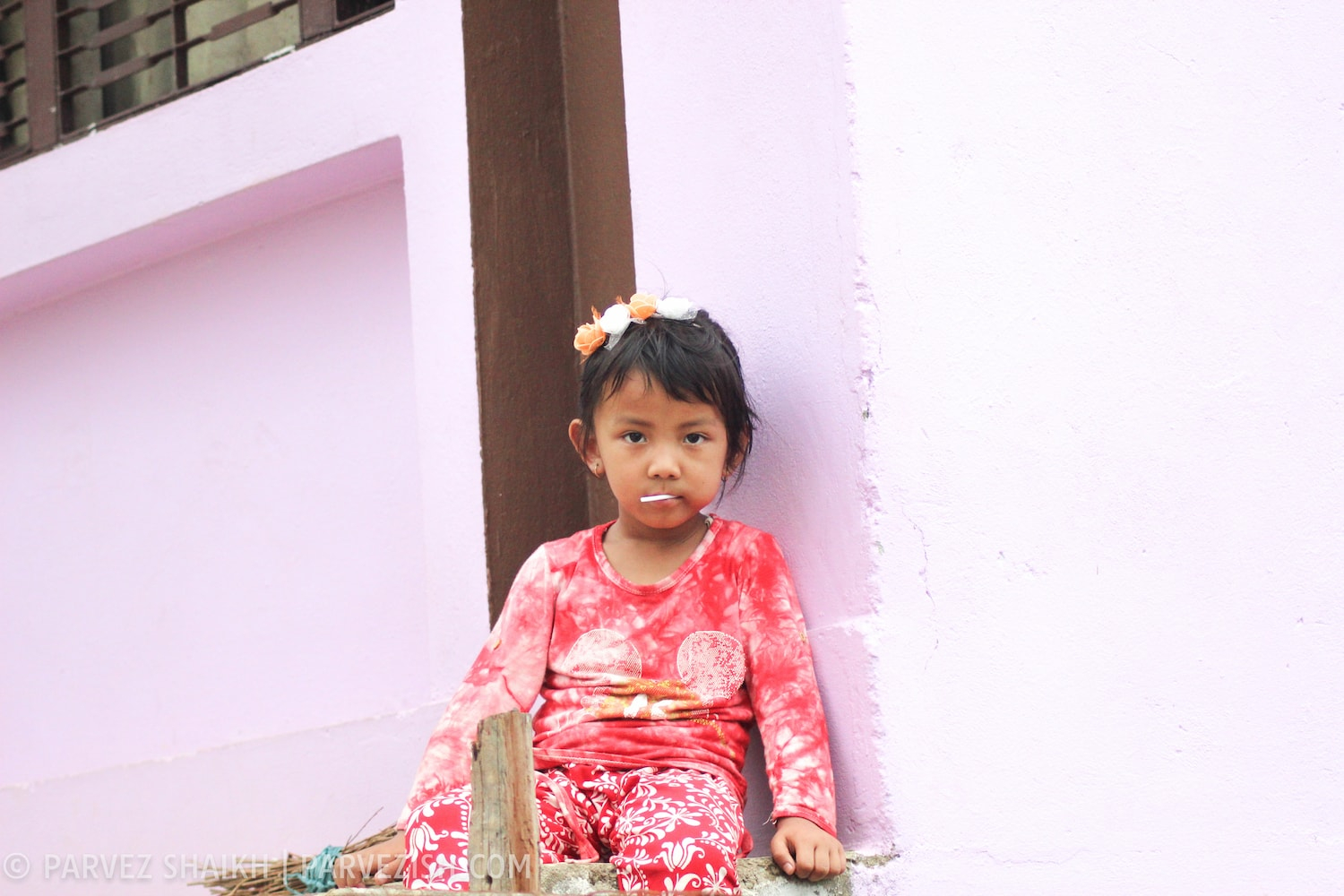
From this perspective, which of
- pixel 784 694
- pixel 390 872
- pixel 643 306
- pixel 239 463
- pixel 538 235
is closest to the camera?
pixel 390 872

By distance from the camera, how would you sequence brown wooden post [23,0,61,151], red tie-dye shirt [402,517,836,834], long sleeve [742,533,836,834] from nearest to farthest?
long sleeve [742,533,836,834] → red tie-dye shirt [402,517,836,834] → brown wooden post [23,0,61,151]

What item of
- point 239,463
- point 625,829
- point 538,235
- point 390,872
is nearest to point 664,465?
point 625,829

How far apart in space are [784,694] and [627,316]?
2.38 feet

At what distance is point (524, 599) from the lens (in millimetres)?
2768

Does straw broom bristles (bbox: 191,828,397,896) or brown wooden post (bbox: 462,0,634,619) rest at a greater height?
brown wooden post (bbox: 462,0,634,619)

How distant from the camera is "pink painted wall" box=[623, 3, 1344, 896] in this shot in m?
2.47

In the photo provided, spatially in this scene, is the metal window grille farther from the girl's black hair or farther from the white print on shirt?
the white print on shirt

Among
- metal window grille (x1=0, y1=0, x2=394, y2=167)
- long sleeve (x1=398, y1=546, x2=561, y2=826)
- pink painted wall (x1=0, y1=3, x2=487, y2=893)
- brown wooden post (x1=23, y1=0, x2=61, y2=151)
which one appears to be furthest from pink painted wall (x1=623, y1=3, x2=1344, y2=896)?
brown wooden post (x1=23, y1=0, x2=61, y2=151)

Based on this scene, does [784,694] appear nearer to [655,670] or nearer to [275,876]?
[655,670]

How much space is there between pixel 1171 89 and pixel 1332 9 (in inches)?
13.8

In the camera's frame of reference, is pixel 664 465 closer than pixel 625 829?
No

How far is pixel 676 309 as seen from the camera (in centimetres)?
271

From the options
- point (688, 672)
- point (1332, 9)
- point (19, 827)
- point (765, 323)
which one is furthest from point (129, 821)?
point (1332, 9)

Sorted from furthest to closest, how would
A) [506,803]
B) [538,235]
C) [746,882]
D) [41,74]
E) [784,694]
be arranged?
1. [41,74]
2. [538,235]
3. [784,694]
4. [746,882]
5. [506,803]
